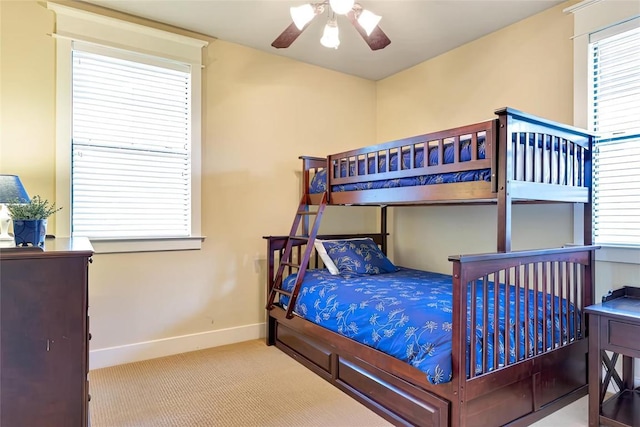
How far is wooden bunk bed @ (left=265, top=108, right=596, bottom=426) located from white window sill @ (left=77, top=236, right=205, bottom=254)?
120 centimetres

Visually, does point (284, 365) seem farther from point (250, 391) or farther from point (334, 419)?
point (334, 419)

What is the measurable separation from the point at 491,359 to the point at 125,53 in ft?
10.6

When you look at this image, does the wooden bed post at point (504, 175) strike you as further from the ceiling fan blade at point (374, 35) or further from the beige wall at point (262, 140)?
the beige wall at point (262, 140)

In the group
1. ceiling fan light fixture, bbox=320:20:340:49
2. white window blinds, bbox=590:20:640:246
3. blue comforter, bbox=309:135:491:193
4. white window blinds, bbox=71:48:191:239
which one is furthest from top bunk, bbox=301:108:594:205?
white window blinds, bbox=71:48:191:239

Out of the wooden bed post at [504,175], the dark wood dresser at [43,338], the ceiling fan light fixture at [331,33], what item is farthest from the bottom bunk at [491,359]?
the ceiling fan light fixture at [331,33]

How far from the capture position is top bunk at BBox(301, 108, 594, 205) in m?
1.91

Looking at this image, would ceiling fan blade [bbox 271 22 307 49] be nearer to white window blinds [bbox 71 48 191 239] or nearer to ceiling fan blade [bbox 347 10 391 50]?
ceiling fan blade [bbox 347 10 391 50]

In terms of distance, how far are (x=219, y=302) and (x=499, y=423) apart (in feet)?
7.63

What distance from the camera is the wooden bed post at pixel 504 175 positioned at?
1.86 m

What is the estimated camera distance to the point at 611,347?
1.90 m

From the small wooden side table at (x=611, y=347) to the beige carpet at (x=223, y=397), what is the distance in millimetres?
146

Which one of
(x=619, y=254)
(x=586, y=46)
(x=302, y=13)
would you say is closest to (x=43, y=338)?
(x=302, y=13)

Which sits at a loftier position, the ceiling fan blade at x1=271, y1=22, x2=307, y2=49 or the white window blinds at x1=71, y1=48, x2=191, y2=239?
the ceiling fan blade at x1=271, y1=22, x2=307, y2=49

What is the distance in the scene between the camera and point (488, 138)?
1.93m
